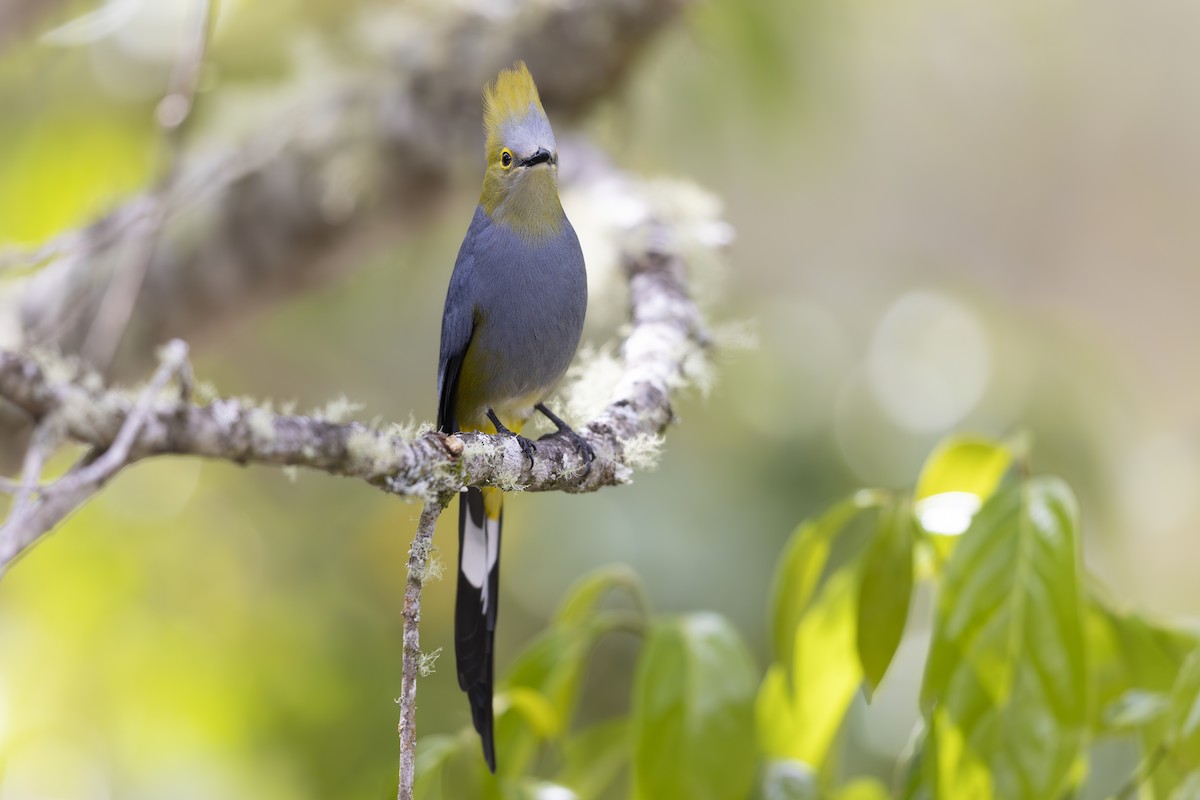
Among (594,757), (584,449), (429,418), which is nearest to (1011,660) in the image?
(584,449)

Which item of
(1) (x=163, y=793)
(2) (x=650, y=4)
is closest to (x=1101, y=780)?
(2) (x=650, y=4)

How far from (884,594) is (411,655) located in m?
0.59

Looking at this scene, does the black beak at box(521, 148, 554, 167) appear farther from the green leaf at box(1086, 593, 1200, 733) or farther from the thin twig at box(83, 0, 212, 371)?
the green leaf at box(1086, 593, 1200, 733)

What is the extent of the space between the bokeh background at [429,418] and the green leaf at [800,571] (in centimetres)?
36

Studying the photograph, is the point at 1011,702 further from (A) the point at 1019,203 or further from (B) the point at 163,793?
(A) the point at 1019,203

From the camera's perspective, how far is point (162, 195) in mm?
1605

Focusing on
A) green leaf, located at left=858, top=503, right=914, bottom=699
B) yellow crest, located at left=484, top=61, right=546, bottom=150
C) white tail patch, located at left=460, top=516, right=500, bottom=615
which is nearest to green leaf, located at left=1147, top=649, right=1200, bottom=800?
green leaf, located at left=858, top=503, right=914, bottom=699

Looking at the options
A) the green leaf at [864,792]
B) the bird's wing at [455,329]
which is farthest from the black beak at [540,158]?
the green leaf at [864,792]

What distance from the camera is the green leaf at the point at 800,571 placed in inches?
47.3

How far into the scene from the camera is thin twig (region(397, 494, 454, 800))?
2.15ft

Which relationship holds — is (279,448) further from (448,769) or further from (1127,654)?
(1127,654)

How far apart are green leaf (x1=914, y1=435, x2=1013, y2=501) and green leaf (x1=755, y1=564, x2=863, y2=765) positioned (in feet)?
0.51

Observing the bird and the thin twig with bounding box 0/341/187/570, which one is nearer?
the thin twig with bounding box 0/341/187/570

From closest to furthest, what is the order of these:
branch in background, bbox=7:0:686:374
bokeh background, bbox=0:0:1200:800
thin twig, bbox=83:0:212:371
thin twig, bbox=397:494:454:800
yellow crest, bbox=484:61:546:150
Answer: thin twig, bbox=397:494:454:800 → yellow crest, bbox=484:61:546:150 → thin twig, bbox=83:0:212:371 → branch in background, bbox=7:0:686:374 → bokeh background, bbox=0:0:1200:800
